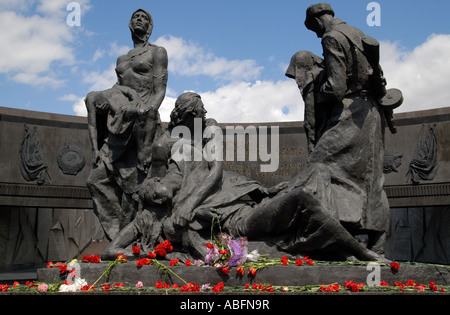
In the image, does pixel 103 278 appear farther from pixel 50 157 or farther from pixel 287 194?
pixel 50 157

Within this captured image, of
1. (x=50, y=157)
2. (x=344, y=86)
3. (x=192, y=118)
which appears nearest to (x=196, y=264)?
(x=192, y=118)

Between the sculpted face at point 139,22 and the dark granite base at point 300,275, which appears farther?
the sculpted face at point 139,22

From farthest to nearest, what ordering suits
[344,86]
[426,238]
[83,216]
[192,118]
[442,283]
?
1. [83,216]
2. [426,238]
3. [192,118]
4. [344,86]
5. [442,283]

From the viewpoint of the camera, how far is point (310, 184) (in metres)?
4.87

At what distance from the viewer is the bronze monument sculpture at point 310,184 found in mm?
4688

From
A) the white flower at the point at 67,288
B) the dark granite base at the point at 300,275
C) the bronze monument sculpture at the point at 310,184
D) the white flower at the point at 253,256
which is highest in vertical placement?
the bronze monument sculpture at the point at 310,184

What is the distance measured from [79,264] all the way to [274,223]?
2002 mm

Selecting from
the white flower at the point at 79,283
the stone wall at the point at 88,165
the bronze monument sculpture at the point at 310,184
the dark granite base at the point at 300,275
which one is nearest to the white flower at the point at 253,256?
the dark granite base at the point at 300,275

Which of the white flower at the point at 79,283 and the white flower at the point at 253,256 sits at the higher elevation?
the white flower at the point at 253,256

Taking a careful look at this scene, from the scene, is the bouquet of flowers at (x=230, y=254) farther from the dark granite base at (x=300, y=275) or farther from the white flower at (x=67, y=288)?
the white flower at (x=67, y=288)

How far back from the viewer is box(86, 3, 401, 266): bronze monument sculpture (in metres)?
4.69

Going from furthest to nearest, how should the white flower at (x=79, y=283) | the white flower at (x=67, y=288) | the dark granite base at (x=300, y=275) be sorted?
the dark granite base at (x=300, y=275)
the white flower at (x=79, y=283)
the white flower at (x=67, y=288)
